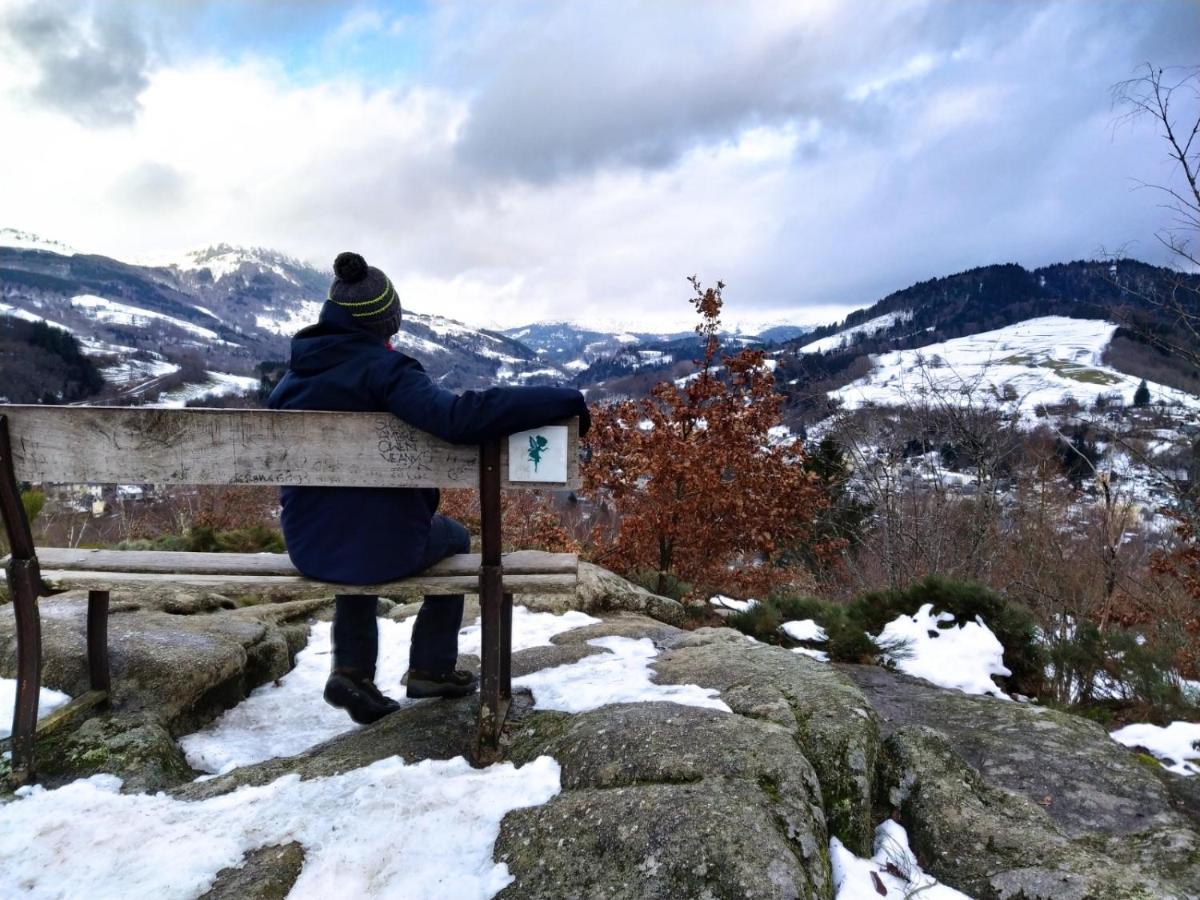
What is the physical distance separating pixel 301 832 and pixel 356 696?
106 cm

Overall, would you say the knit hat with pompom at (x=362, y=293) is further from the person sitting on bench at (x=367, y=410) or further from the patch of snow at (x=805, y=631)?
the patch of snow at (x=805, y=631)

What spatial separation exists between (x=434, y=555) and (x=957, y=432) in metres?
8.90

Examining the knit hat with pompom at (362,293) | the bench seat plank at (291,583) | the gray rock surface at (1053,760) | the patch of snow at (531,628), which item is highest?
the knit hat with pompom at (362,293)

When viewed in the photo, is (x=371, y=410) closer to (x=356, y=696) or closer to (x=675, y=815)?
(x=356, y=696)

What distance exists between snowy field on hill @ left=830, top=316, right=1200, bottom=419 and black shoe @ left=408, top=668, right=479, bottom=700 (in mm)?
6785

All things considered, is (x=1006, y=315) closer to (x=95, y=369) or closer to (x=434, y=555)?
(x=95, y=369)

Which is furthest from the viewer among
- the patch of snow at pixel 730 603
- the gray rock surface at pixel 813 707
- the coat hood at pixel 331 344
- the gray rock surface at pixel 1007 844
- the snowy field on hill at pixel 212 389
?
the snowy field on hill at pixel 212 389

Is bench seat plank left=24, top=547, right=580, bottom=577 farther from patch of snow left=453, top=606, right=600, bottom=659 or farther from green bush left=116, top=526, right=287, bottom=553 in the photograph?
green bush left=116, top=526, right=287, bottom=553

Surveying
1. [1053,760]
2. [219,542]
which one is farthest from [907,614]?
[219,542]

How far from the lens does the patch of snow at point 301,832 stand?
7.20 feet

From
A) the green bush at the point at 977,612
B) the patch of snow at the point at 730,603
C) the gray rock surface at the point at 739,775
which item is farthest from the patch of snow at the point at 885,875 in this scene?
the patch of snow at the point at 730,603

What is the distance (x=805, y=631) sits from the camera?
6.69 metres

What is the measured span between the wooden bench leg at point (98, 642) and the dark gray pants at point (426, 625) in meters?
1.17

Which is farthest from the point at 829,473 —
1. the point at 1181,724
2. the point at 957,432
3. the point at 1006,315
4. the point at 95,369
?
the point at 1006,315
